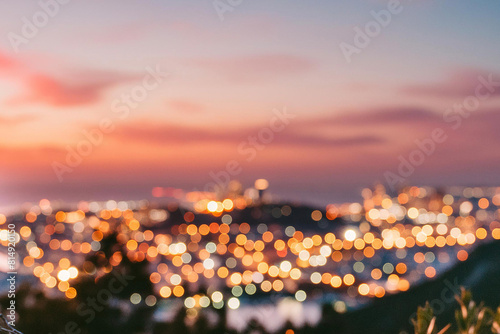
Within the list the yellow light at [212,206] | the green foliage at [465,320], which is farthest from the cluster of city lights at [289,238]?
the green foliage at [465,320]

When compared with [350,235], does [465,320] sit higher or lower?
lower

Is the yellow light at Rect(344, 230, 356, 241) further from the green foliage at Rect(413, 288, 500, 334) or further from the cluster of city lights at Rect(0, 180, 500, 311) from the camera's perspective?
the green foliage at Rect(413, 288, 500, 334)

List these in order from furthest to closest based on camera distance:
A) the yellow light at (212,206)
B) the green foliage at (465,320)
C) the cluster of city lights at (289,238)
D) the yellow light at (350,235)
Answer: the yellow light at (350,235) → the yellow light at (212,206) → the cluster of city lights at (289,238) → the green foliage at (465,320)

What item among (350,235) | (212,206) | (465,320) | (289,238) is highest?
(212,206)

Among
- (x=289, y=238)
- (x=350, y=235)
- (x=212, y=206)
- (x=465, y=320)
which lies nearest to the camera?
(x=465, y=320)

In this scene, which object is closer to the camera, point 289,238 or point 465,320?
point 465,320

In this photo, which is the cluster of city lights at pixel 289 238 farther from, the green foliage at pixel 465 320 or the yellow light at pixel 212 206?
the green foliage at pixel 465 320

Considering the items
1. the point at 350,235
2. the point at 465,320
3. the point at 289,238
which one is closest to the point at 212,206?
the point at 289,238

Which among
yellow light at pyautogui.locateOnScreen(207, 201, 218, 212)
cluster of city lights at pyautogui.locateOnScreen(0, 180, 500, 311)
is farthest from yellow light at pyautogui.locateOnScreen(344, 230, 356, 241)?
yellow light at pyautogui.locateOnScreen(207, 201, 218, 212)

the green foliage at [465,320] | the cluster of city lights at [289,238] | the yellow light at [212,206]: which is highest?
the yellow light at [212,206]

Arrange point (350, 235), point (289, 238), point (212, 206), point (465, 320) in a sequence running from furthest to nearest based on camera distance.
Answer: point (350, 235)
point (212, 206)
point (289, 238)
point (465, 320)

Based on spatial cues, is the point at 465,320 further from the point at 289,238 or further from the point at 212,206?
the point at 212,206

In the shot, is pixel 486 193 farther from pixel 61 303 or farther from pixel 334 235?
pixel 61 303
